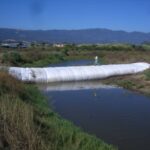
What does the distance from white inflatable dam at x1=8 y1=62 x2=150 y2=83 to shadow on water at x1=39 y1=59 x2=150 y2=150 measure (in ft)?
1.73

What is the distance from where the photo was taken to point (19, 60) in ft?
100

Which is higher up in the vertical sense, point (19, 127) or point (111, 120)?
point (19, 127)

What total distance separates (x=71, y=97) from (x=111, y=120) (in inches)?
186

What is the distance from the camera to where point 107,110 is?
13320 millimetres

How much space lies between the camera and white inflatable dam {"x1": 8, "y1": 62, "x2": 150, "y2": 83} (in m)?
19.5

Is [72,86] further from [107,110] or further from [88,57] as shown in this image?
[88,57]

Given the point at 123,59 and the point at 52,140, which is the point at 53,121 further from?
the point at 123,59

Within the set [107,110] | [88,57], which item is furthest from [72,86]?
[88,57]

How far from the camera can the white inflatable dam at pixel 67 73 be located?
63.8 feet

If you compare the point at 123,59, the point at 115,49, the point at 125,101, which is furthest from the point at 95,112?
the point at 115,49

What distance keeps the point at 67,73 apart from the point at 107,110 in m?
8.03

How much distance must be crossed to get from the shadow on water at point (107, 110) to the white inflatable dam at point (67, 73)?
20.8 inches

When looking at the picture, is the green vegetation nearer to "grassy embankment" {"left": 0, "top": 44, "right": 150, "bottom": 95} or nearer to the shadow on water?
the shadow on water

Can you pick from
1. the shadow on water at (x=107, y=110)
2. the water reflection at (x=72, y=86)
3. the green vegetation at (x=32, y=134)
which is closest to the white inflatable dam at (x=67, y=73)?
the water reflection at (x=72, y=86)
